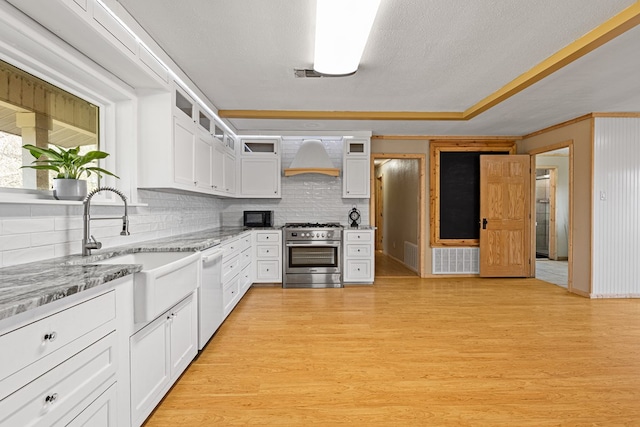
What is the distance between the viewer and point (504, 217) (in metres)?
5.43

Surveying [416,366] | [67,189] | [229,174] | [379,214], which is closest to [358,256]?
[229,174]

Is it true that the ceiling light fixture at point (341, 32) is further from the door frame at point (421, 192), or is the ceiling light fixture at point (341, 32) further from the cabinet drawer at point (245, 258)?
the door frame at point (421, 192)

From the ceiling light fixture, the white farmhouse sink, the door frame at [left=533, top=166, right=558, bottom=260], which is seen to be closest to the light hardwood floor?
the white farmhouse sink

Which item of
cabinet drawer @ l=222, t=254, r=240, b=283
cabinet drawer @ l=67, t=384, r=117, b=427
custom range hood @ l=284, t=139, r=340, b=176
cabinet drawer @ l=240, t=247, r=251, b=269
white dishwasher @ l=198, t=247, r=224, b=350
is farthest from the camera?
custom range hood @ l=284, t=139, r=340, b=176

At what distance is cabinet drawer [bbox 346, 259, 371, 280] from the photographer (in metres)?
4.90

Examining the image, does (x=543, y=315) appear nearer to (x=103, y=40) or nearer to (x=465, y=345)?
(x=465, y=345)

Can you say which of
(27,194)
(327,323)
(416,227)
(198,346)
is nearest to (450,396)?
(327,323)

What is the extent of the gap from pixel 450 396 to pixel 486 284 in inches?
136

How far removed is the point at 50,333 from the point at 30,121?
1440 mm

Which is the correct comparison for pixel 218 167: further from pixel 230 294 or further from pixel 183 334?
pixel 183 334

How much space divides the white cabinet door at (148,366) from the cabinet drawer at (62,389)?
205mm

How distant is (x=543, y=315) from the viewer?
11.6ft

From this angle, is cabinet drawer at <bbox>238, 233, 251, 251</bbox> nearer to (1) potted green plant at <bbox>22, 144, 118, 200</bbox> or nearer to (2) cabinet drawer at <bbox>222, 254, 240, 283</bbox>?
(2) cabinet drawer at <bbox>222, 254, 240, 283</bbox>

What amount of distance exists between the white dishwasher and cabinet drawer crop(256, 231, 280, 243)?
177 cm
